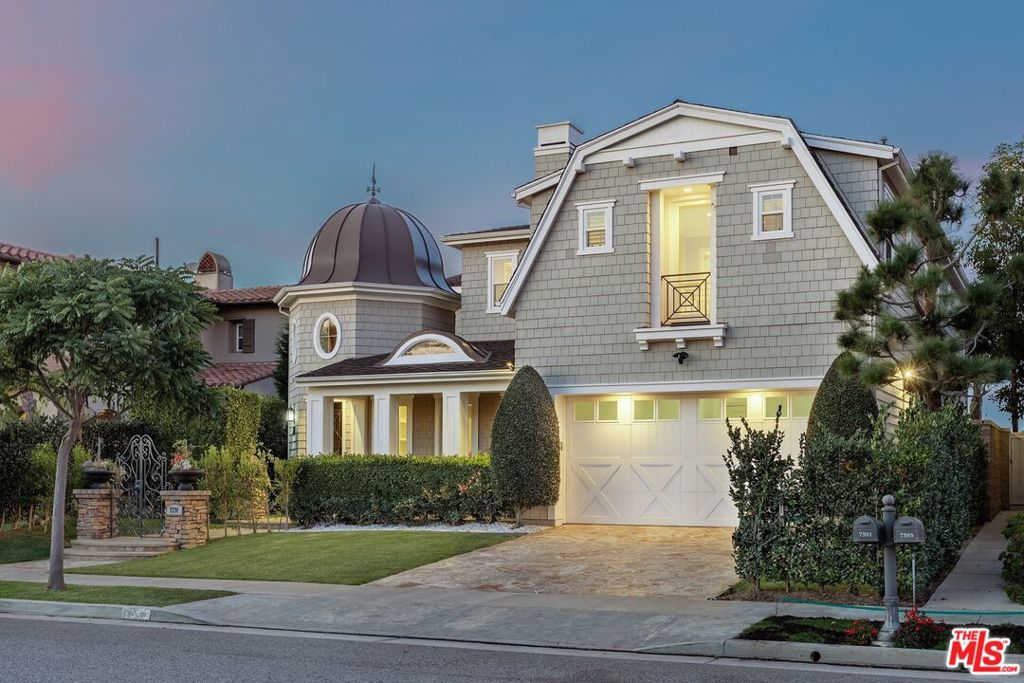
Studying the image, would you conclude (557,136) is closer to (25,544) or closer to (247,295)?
(25,544)

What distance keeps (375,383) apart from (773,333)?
28.6ft

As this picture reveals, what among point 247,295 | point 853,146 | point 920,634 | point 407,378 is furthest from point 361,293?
point 920,634

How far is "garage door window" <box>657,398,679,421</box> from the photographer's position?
20.1 m

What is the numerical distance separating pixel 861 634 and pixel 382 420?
1494 cm

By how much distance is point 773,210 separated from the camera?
63.1 ft

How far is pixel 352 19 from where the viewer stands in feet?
74.9

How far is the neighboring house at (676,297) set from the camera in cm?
1888

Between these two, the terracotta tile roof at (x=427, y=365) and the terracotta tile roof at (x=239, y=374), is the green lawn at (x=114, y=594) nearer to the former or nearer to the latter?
the terracotta tile roof at (x=427, y=365)

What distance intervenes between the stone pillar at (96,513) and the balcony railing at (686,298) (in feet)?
35.0

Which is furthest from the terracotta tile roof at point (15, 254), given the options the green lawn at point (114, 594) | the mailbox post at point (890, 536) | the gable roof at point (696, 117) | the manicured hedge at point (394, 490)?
the mailbox post at point (890, 536)

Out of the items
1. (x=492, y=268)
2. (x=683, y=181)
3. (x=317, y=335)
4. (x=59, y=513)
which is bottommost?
(x=59, y=513)

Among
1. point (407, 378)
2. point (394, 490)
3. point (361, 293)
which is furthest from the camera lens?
point (361, 293)

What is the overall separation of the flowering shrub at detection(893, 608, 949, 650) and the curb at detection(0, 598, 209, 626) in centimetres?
734

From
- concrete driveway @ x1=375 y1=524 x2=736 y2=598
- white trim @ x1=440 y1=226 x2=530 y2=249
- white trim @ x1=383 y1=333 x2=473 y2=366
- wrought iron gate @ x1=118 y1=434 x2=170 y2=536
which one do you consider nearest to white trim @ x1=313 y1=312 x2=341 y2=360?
white trim @ x1=383 y1=333 x2=473 y2=366
